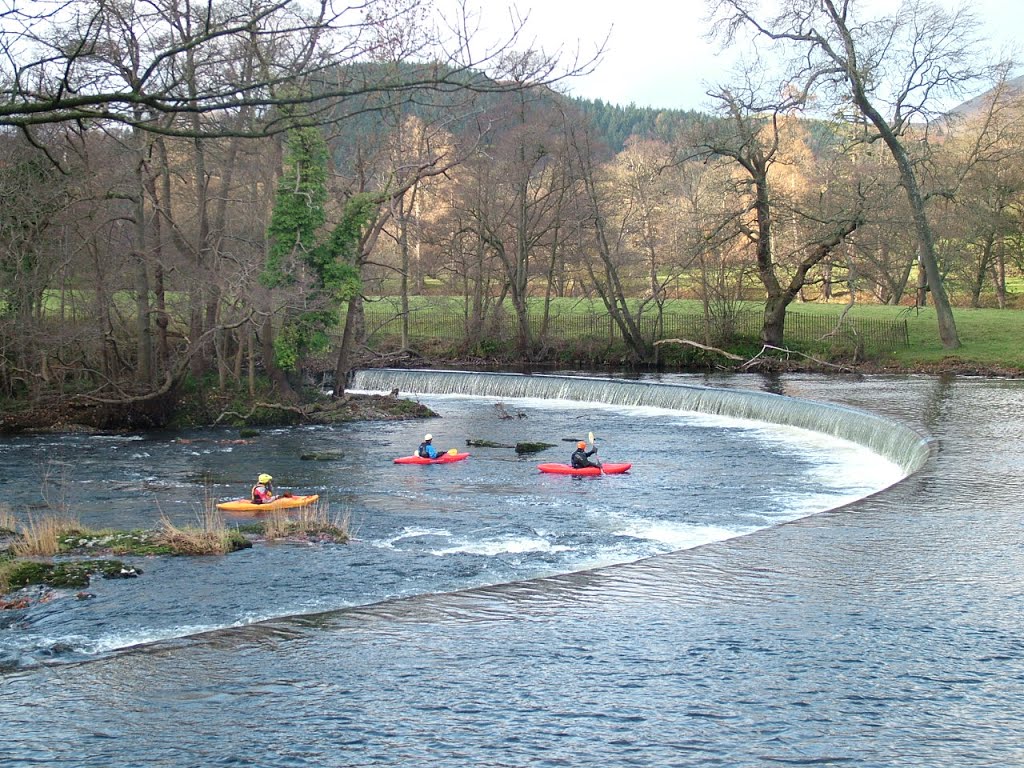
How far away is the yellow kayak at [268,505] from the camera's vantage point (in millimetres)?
16953

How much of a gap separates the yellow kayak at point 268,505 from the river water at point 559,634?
1.92 feet

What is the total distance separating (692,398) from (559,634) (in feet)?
74.2

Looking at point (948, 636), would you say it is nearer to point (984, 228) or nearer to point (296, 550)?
point (296, 550)

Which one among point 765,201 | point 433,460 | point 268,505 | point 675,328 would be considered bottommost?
point 268,505

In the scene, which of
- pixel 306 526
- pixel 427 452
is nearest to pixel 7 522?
pixel 306 526

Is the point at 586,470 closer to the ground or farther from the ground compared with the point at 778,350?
closer to the ground

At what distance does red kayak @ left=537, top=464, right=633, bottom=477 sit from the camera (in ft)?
67.2

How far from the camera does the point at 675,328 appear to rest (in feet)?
159

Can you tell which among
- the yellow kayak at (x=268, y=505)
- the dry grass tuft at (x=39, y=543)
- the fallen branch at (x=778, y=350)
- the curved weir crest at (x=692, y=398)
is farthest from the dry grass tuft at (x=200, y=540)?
the fallen branch at (x=778, y=350)

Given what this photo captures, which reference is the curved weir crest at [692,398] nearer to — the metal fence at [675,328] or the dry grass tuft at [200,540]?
the metal fence at [675,328]

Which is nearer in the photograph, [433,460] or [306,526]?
[306,526]

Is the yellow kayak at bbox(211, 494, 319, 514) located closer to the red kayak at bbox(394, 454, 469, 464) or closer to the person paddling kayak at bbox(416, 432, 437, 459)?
the red kayak at bbox(394, 454, 469, 464)

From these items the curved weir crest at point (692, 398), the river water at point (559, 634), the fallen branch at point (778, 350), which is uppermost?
the fallen branch at point (778, 350)

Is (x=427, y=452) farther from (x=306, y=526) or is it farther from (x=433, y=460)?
(x=306, y=526)
